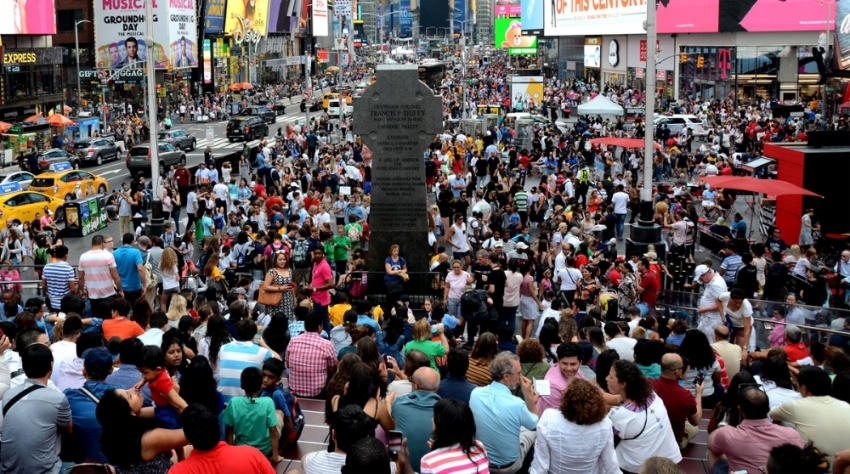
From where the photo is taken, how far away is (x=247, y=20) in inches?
3735

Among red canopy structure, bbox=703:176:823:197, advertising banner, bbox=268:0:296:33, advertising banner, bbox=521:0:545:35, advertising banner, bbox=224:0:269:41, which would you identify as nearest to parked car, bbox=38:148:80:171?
red canopy structure, bbox=703:176:823:197

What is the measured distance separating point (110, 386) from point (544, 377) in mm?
3748

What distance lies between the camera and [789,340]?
1120 centimetres

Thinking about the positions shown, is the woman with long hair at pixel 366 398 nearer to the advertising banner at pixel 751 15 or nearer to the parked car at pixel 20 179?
the parked car at pixel 20 179

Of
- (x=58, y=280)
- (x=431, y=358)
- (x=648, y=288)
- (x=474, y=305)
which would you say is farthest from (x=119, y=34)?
(x=431, y=358)

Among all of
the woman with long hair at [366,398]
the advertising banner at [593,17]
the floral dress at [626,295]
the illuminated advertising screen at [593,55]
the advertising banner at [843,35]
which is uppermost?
the advertising banner at [593,17]

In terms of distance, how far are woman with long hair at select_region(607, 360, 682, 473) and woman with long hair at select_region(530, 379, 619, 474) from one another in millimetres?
588

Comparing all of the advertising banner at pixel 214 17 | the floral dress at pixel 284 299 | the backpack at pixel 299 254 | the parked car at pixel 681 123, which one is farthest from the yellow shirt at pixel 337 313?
the advertising banner at pixel 214 17

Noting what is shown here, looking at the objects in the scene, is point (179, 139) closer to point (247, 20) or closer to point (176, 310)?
point (176, 310)

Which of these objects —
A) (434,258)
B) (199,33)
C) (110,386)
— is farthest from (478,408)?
(199,33)

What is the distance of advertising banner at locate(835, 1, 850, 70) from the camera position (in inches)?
1547

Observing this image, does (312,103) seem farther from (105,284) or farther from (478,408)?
(478,408)

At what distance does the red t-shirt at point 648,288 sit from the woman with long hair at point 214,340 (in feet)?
24.9

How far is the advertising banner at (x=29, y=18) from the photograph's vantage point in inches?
2156
